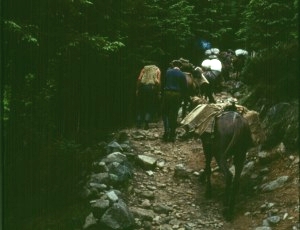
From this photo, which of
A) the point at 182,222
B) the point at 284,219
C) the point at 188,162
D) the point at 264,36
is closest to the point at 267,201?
the point at 284,219

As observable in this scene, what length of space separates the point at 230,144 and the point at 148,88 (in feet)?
19.3

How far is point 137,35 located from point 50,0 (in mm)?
6115

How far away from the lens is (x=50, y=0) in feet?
37.7

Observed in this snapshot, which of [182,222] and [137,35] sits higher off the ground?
[137,35]

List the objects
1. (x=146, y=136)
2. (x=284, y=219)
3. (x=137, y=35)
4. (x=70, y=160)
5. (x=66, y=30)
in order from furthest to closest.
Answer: (x=137, y=35), (x=146, y=136), (x=66, y=30), (x=70, y=160), (x=284, y=219)

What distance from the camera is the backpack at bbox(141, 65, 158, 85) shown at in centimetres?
1559

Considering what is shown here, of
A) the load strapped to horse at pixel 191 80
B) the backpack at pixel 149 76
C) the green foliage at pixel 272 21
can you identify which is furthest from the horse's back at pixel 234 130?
the green foliage at pixel 272 21

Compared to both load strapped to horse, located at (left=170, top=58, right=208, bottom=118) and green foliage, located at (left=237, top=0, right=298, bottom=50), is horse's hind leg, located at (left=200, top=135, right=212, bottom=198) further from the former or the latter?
green foliage, located at (left=237, top=0, right=298, bottom=50)

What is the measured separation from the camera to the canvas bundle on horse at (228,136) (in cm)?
1018

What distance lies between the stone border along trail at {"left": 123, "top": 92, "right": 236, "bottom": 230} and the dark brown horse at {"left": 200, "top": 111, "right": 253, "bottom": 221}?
0.52m

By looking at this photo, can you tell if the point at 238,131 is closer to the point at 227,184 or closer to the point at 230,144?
the point at 230,144

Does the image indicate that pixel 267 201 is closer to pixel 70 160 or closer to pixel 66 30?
pixel 70 160

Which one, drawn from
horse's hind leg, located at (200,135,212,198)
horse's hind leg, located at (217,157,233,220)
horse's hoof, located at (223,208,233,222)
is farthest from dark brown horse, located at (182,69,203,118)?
horse's hoof, located at (223,208,233,222)

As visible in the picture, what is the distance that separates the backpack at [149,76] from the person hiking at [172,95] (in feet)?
2.60
